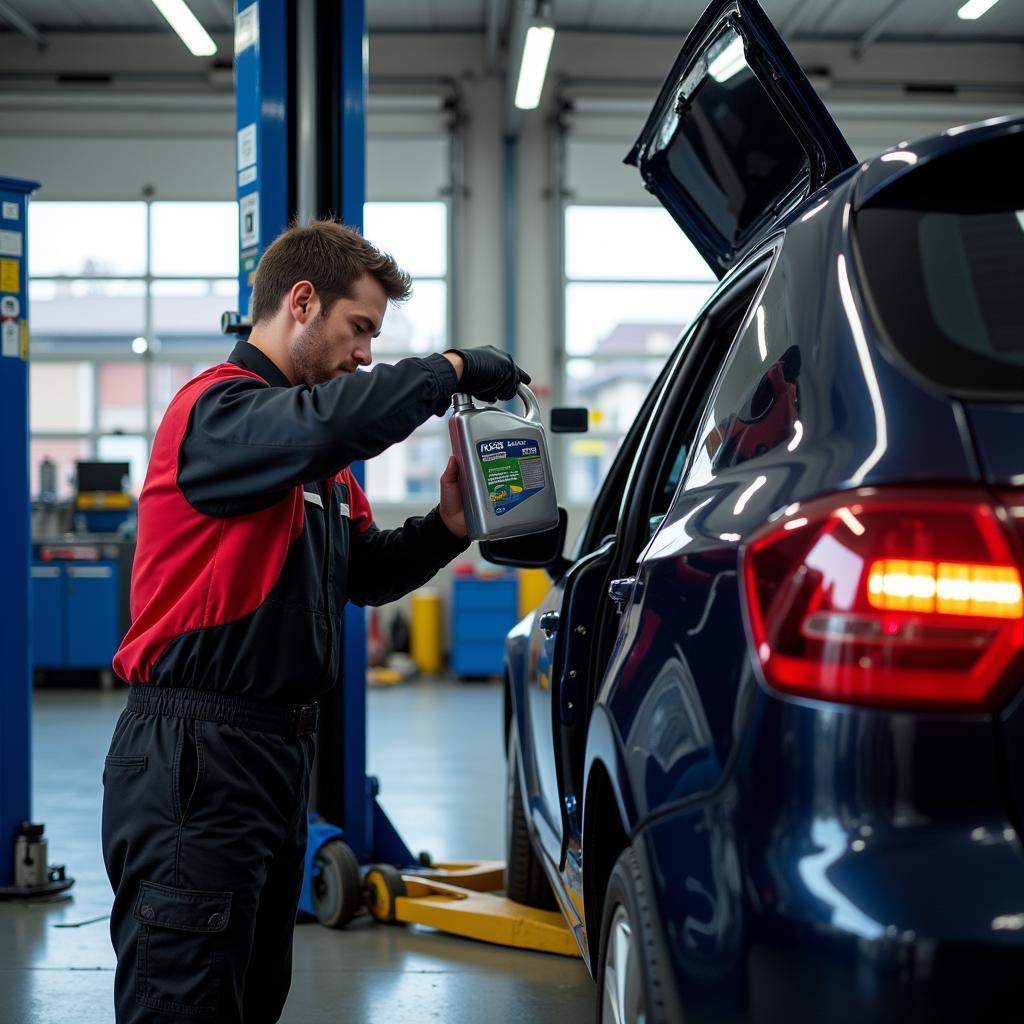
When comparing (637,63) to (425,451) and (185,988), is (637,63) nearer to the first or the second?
(425,451)

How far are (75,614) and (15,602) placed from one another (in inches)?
245

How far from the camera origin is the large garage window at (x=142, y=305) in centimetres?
1166

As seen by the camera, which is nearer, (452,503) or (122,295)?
(452,503)

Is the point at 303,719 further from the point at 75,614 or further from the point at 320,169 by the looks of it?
the point at 75,614

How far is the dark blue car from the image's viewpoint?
98 centimetres

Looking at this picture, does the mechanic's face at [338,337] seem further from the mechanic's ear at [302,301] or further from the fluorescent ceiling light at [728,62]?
the fluorescent ceiling light at [728,62]

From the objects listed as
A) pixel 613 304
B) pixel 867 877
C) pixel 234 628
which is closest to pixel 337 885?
pixel 234 628

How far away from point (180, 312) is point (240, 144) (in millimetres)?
8347

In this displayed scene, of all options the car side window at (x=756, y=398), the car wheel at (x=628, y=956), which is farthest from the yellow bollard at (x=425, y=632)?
the car side window at (x=756, y=398)

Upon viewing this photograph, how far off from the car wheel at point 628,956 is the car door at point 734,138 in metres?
0.92

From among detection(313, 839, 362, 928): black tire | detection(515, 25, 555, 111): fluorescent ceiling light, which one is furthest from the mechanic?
detection(515, 25, 555, 111): fluorescent ceiling light

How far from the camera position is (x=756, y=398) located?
138 centimetres

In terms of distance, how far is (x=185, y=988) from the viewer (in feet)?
5.59

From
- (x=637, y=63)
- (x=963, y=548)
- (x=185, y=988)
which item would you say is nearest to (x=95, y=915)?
(x=185, y=988)
